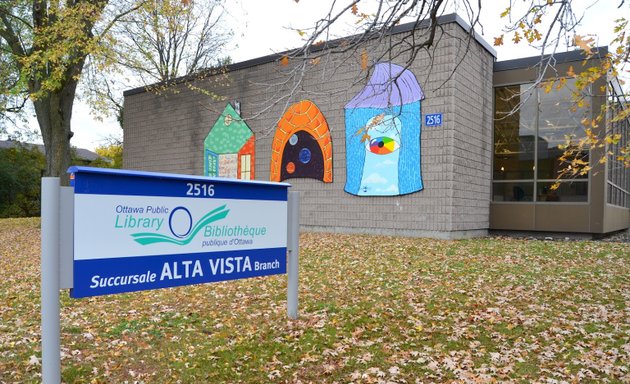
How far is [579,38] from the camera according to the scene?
158 inches

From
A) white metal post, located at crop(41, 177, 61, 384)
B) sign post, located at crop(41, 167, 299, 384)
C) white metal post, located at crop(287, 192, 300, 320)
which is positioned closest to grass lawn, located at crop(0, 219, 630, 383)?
white metal post, located at crop(287, 192, 300, 320)

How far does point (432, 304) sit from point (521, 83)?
1041cm

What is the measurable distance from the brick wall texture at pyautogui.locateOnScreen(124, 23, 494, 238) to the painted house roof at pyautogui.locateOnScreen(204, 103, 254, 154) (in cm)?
29

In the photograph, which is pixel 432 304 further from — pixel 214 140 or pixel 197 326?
pixel 214 140

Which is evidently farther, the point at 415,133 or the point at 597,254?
the point at 415,133

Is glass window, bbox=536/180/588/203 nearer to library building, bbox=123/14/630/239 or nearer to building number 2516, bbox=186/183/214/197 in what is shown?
library building, bbox=123/14/630/239

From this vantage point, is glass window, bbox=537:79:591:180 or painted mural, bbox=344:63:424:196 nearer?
painted mural, bbox=344:63:424:196

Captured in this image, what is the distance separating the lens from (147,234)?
3.93m

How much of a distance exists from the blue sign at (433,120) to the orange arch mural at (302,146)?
3.02 metres

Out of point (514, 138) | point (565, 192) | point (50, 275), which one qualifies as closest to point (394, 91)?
point (514, 138)

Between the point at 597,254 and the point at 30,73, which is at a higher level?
the point at 30,73

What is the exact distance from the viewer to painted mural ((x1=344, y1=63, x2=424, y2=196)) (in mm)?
13188

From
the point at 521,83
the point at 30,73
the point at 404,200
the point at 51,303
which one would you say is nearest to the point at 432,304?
the point at 51,303

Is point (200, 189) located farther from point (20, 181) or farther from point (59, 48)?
point (20, 181)
